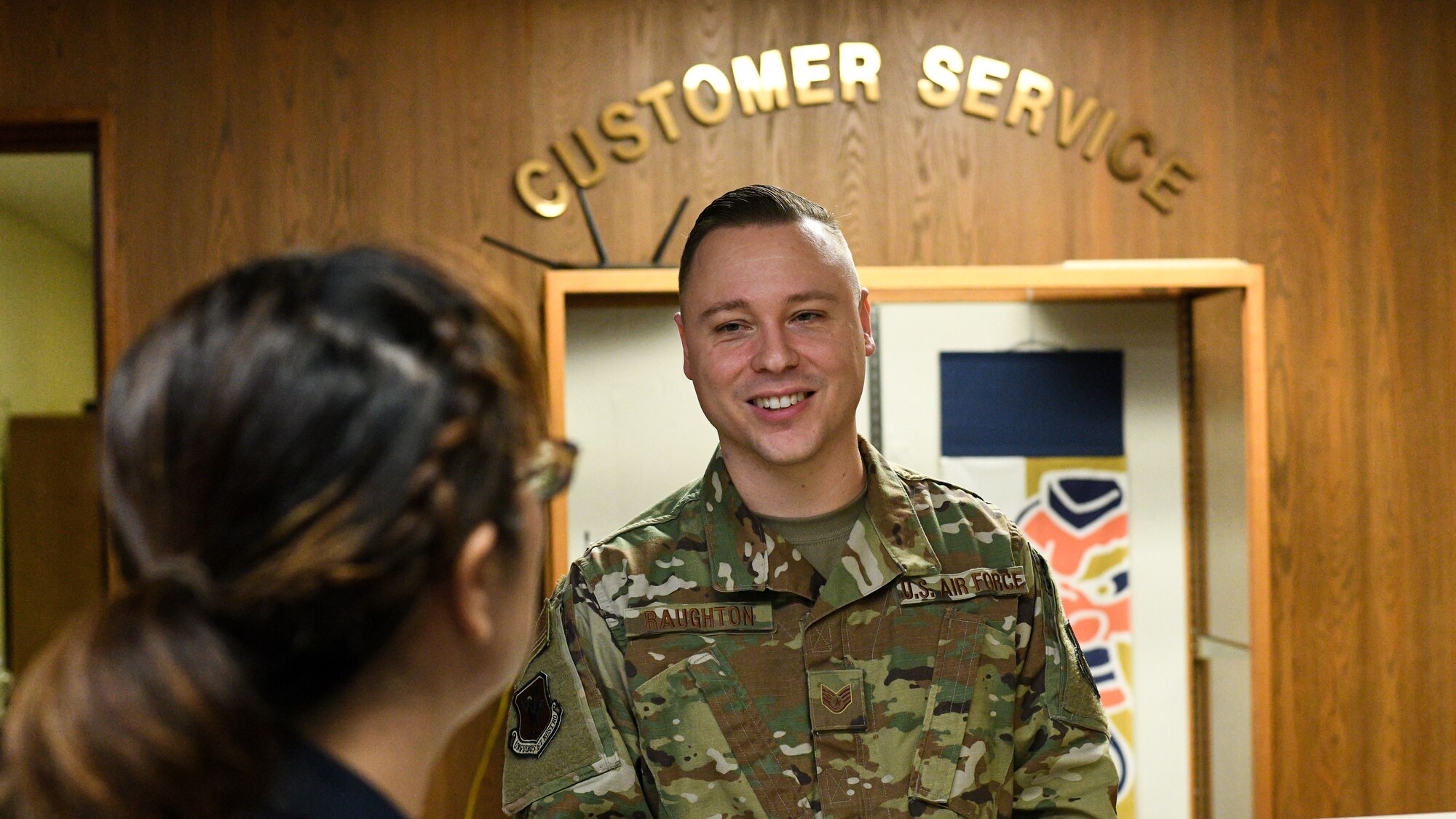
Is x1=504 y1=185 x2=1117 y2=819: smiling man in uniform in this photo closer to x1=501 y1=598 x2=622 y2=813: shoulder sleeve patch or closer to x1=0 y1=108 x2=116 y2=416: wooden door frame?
x1=501 y1=598 x2=622 y2=813: shoulder sleeve patch

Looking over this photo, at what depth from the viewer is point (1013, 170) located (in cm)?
295

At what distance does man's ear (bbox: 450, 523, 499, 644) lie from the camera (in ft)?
2.04

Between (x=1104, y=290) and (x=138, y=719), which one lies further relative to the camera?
(x=1104, y=290)

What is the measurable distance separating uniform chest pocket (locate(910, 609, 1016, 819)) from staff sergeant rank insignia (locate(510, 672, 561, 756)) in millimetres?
425

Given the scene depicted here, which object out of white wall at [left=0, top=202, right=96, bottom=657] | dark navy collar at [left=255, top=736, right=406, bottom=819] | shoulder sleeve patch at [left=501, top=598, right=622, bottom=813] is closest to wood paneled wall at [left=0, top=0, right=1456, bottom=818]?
white wall at [left=0, top=202, right=96, bottom=657]

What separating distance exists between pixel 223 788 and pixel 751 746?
0.90 meters

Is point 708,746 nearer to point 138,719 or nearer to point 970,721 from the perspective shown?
point 970,721

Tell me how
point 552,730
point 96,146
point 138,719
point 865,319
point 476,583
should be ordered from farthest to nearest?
1. point 96,146
2. point 865,319
3. point 552,730
4. point 476,583
5. point 138,719

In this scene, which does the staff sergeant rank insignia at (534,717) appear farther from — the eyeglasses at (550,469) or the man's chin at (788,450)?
the eyeglasses at (550,469)

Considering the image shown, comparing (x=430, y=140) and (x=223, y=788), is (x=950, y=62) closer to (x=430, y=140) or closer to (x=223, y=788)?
(x=430, y=140)

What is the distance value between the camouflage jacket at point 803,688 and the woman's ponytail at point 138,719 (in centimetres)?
84

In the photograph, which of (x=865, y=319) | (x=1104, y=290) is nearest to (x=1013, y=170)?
(x=1104, y=290)

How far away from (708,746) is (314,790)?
0.84 meters

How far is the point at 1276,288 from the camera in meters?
3.00
